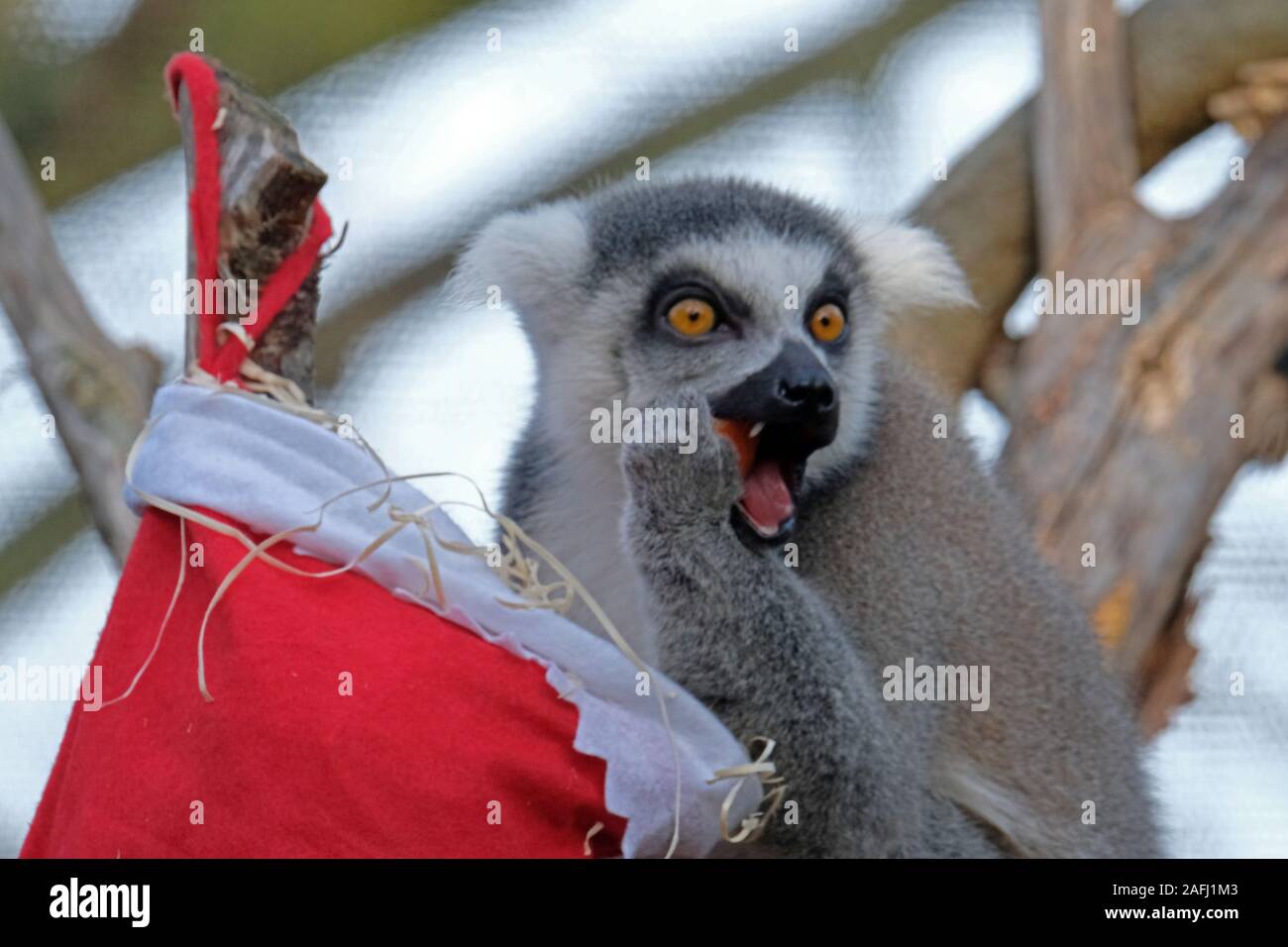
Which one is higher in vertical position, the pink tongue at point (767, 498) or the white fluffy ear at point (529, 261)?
the white fluffy ear at point (529, 261)

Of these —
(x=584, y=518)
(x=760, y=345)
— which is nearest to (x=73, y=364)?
(x=584, y=518)

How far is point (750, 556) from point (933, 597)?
0.59 metres

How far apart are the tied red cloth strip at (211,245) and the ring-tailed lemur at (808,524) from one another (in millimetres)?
654

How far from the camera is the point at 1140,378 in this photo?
426 cm

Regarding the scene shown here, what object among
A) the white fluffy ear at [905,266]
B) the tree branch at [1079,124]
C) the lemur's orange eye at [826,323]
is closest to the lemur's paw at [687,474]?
the lemur's orange eye at [826,323]

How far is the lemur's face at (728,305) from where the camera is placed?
2.88 meters

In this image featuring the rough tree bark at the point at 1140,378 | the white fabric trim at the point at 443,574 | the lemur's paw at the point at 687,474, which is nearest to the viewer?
the white fabric trim at the point at 443,574

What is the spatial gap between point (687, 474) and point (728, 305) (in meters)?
0.61

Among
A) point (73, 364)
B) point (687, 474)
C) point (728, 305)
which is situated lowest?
point (687, 474)

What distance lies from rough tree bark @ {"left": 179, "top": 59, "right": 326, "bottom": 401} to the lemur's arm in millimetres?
680

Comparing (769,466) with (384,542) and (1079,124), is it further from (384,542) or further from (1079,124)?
(1079,124)

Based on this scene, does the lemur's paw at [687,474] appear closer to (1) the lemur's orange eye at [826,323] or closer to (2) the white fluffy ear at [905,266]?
(1) the lemur's orange eye at [826,323]
